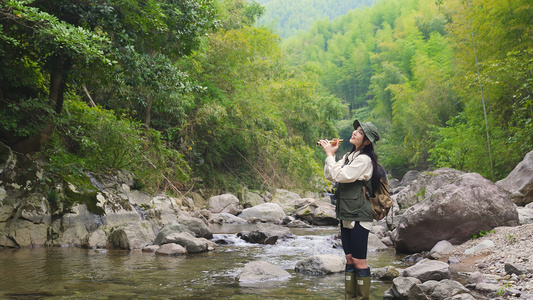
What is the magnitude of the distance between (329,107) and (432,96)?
674cm

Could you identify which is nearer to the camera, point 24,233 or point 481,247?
point 481,247

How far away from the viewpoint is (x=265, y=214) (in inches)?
555

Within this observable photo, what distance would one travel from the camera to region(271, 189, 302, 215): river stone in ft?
51.8

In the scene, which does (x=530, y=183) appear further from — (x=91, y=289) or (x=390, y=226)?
(x=91, y=289)

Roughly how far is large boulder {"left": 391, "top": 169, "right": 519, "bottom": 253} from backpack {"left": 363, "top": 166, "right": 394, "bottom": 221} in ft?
12.9

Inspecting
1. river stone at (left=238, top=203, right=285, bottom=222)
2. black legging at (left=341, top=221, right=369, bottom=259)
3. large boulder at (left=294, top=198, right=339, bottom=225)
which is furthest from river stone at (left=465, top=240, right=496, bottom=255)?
river stone at (left=238, top=203, right=285, bottom=222)

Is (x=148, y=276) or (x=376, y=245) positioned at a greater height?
(x=148, y=276)

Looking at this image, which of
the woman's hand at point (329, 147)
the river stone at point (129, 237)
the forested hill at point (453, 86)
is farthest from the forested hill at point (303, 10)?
the woman's hand at point (329, 147)

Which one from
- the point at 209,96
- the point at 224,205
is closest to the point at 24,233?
the point at 224,205

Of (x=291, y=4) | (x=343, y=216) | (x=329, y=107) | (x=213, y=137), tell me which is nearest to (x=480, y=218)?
(x=343, y=216)

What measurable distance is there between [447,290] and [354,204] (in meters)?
1.72

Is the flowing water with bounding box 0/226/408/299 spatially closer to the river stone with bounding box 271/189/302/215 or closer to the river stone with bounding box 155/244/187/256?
the river stone with bounding box 155/244/187/256

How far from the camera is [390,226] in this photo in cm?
1009

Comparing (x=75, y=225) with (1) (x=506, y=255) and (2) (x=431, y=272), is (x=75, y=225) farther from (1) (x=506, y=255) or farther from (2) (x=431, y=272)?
(1) (x=506, y=255)
